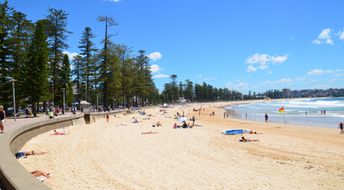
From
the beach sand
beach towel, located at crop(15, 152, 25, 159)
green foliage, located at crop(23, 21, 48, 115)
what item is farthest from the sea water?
beach towel, located at crop(15, 152, 25, 159)

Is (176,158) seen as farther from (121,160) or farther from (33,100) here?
(33,100)

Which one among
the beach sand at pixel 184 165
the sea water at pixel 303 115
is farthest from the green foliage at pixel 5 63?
the sea water at pixel 303 115

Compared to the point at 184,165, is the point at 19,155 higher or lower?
higher

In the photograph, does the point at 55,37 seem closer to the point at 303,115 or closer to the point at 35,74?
the point at 35,74

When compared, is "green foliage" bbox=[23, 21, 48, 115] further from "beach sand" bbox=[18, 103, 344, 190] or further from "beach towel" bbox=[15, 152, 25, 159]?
"beach towel" bbox=[15, 152, 25, 159]

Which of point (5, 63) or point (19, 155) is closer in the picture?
point (19, 155)

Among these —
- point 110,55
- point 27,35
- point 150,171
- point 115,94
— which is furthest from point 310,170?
point 115,94

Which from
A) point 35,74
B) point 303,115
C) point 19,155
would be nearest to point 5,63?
point 35,74

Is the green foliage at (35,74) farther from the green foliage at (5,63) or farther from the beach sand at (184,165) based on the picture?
the beach sand at (184,165)

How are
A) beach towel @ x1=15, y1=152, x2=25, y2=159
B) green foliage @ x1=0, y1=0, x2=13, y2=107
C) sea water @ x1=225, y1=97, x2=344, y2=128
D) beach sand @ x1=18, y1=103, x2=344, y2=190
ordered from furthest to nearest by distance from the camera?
sea water @ x1=225, y1=97, x2=344, y2=128, green foliage @ x1=0, y1=0, x2=13, y2=107, beach towel @ x1=15, y1=152, x2=25, y2=159, beach sand @ x1=18, y1=103, x2=344, y2=190

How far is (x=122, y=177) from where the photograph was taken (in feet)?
30.8

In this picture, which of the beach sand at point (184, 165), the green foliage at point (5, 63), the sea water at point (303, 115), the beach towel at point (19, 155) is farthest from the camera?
the sea water at point (303, 115)

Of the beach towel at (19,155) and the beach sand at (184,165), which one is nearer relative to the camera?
the beach sand at (184,165)

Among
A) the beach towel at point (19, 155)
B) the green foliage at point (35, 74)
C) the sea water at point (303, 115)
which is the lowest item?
the sea water at point (303, 115)
